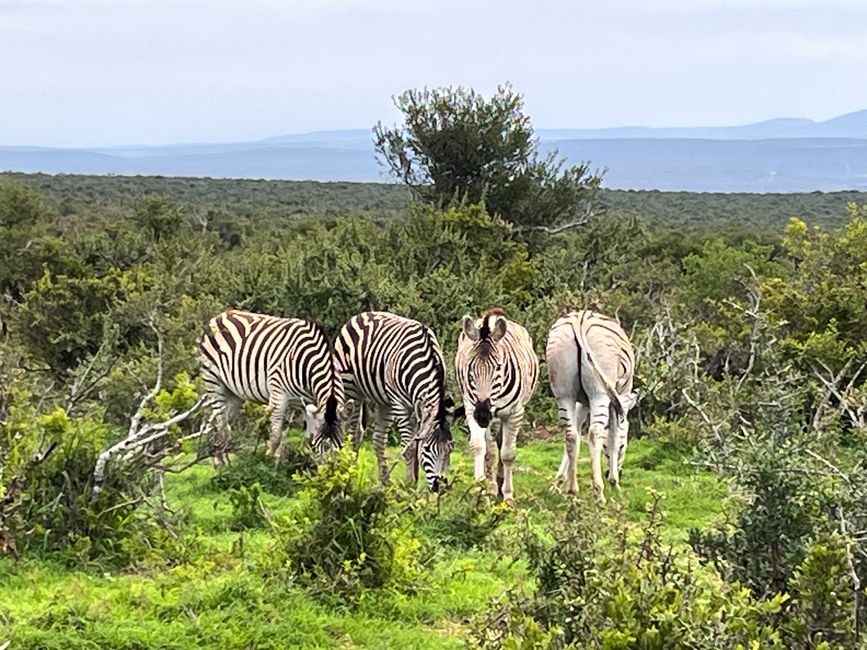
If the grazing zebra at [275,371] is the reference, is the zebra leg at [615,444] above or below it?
below

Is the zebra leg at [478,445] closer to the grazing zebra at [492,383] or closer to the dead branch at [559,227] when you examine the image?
the grazing zebra at [492,383]

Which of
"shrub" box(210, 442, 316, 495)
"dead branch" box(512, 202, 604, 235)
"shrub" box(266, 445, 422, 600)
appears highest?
"dead branch" box(512, 202, 604, 235)

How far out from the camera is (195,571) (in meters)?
6.25

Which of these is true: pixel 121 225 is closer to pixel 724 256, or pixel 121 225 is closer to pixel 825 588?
pixel 724 256

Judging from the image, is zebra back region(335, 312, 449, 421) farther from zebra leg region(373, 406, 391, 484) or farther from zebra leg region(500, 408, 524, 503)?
zebra leg region(500, 408, 524, 503)

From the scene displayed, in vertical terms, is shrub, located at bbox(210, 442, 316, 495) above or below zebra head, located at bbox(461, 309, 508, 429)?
below

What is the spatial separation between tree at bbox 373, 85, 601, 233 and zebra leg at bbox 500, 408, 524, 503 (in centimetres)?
1345

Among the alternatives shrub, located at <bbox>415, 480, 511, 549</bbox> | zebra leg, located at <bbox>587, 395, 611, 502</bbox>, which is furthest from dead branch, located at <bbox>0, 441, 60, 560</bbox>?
zebra leg, located at <bbox>587, 395, 611, 502</bbox>

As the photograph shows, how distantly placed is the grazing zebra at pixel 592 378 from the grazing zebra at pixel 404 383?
1.11 metres

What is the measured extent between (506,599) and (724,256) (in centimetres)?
1877

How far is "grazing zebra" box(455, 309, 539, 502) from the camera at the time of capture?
9.49 m

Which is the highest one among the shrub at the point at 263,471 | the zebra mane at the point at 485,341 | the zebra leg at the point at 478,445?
the zebra mane at the point at 485,341

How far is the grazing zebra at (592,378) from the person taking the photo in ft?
32.4

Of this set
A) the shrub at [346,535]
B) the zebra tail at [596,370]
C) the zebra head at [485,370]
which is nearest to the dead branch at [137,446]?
the shrub at [346,535]
